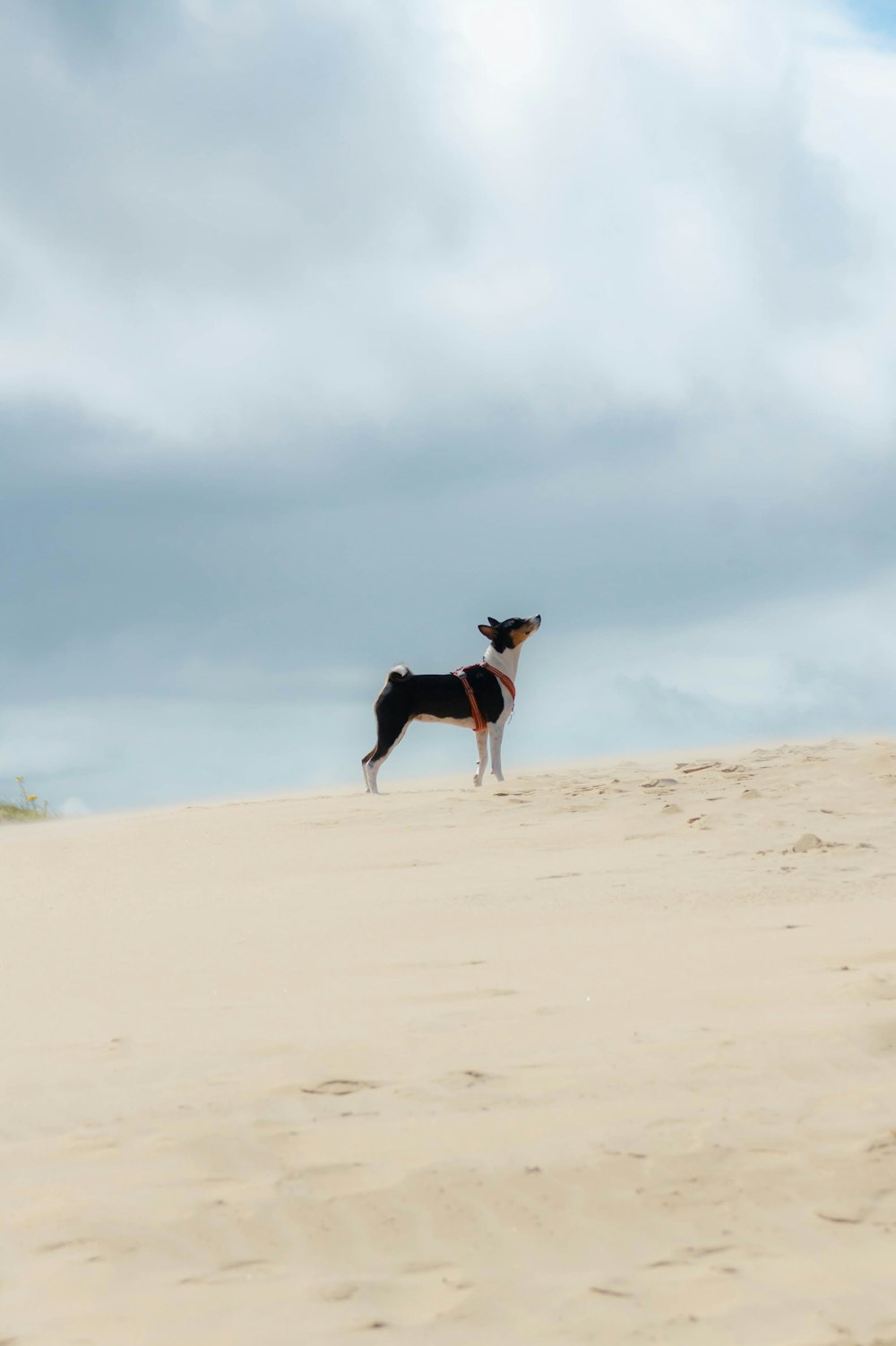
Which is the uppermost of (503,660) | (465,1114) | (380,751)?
(503,660)

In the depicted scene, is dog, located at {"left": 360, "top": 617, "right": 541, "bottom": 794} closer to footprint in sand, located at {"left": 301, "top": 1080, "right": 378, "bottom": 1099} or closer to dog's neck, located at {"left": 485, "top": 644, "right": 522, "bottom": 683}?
dog's neck, located at {"left": 485, "top": 644, "right": 522, "bottom": 683}

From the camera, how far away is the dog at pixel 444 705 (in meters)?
13.0

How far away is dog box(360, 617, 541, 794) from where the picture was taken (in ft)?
42.6

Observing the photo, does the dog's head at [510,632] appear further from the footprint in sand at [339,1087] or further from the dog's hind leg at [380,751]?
the footprint in sand at [339,1087]

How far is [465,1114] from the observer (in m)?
3.36

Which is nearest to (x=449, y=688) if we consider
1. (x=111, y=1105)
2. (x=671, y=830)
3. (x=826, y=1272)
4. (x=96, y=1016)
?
(x=671, y=830)

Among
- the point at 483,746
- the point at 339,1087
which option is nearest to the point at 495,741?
the point at 483,746

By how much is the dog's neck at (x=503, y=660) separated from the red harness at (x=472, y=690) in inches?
1.8

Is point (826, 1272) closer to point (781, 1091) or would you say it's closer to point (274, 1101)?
point (781, 1091)

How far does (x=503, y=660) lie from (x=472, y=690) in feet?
1.79

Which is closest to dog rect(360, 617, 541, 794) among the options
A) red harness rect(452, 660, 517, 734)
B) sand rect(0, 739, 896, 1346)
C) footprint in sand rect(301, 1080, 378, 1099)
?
red harness rect(452, 660, 517, 734)

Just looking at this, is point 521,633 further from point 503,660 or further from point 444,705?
point 444,705

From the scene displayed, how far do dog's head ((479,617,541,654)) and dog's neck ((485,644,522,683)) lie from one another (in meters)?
0.04

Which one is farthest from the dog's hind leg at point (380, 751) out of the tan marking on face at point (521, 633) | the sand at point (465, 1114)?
the sand at point (465, 1114)
